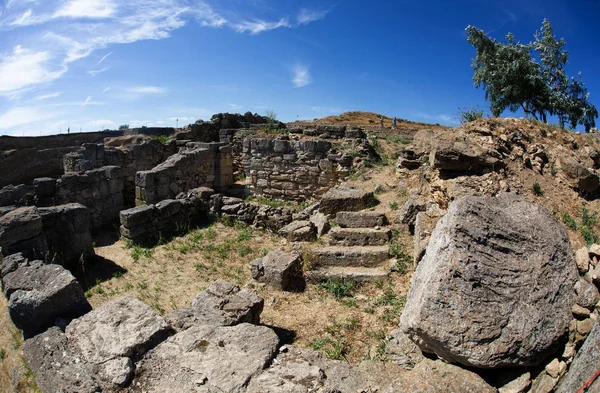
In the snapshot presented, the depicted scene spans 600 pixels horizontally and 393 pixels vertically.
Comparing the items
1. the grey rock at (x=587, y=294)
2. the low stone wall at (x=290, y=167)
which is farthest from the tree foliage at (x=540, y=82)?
the grey rock at (x=587, y=294)

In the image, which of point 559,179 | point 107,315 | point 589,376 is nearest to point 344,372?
point 589,376

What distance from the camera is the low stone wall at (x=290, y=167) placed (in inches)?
439

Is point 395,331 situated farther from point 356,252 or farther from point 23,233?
point 23,233

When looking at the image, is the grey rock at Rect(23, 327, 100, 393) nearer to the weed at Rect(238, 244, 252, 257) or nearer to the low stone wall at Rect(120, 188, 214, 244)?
the weed at Rect(238, 244, 252, 257)

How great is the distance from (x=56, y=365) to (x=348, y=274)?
156 inches

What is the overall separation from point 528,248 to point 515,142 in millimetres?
4394

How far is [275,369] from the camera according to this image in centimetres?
329

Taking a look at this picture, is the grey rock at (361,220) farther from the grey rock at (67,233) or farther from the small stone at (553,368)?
the grey rock at (67,233)

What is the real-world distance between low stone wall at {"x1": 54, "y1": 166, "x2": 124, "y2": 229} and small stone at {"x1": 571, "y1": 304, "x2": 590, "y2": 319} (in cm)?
1052

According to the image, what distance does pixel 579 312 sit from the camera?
8.70ft

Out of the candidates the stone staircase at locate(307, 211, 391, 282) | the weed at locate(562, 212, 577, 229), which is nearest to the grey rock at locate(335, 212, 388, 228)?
the stone staircase at locate(307, 211, 391, 282)

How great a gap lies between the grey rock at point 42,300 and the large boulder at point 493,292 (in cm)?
398

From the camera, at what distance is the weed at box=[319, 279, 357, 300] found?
559cm

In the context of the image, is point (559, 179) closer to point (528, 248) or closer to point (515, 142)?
point (515, 142)
